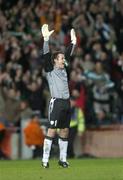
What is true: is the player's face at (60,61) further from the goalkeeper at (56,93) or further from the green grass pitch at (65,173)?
the green grass pitch at (65,173)

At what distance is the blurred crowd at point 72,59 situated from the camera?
22.1 meters

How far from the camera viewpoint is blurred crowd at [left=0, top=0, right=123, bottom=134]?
72.4ft

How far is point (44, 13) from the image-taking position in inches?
997

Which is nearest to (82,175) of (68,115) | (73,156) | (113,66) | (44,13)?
(68,115)

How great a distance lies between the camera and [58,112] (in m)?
14.7

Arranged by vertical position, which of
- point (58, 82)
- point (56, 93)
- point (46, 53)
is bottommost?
point (56, 93)

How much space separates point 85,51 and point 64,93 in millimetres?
9200

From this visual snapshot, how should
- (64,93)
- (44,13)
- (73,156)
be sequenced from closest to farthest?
1. (64,93)
2. (73,156)
3. (44,13)

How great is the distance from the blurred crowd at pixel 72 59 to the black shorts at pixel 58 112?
6.72 meters

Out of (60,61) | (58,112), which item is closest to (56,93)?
(58,112)

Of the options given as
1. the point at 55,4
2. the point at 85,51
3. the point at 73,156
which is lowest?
the point at 73,156

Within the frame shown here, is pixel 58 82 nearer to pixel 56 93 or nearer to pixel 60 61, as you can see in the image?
pixel 56 93

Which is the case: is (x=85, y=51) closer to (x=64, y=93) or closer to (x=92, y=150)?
(x=92, y=150)

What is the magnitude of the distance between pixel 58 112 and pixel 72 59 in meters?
9.04
